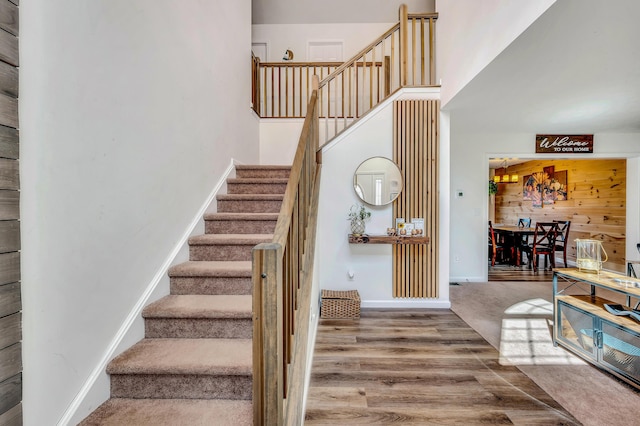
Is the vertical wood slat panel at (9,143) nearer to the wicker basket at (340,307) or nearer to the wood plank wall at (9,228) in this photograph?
the wood plank wall at (9,228)

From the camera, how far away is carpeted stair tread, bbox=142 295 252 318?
1.79 meters

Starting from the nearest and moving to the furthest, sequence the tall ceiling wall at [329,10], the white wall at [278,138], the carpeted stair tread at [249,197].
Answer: the carpeted stair tread at [249,197], the white wall at [278,138], the tall ceiling wall at [329,10]

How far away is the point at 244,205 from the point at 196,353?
5.51 feet

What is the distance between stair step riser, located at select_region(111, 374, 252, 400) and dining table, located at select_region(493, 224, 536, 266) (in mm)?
6256

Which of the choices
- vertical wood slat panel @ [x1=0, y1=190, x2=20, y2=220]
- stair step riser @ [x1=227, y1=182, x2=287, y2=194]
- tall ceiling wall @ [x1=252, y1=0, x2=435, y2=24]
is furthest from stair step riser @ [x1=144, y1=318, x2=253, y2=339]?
tall ceiling wall @ [x1=252, y1=0, x2=435, y2=24]

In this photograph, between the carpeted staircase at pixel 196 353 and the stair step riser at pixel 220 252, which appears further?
the stair step riser at pixel 220 252

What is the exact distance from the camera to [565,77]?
2.67m

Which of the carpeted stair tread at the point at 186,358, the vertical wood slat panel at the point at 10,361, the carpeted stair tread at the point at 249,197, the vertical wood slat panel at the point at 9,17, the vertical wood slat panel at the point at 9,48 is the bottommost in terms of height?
the carpeted stair tread at the point at 186,358

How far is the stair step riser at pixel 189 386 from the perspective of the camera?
1.51 metres

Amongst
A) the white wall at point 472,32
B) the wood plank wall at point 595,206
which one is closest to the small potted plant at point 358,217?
the white wall at point 472,32

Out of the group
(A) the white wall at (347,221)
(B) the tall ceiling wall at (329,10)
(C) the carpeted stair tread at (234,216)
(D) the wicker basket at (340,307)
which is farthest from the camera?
(B) the tall ceiling wall at (329,10)

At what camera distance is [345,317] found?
3316 millimetres

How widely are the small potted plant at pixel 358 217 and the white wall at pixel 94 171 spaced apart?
193 centimetres

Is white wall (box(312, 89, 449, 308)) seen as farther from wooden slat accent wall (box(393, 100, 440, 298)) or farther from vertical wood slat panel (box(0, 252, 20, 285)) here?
vertical wood slat panel (box(0, 252, 20, 285))
